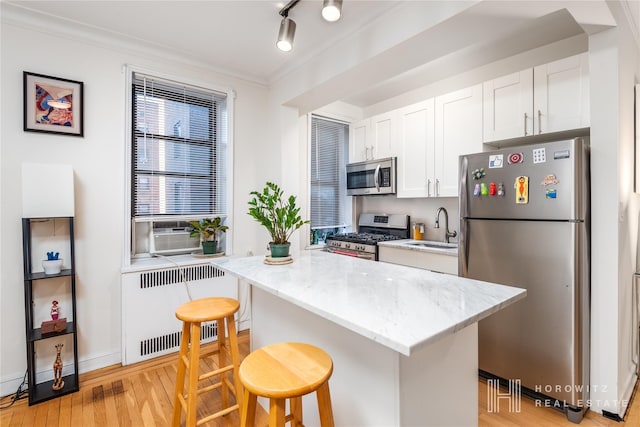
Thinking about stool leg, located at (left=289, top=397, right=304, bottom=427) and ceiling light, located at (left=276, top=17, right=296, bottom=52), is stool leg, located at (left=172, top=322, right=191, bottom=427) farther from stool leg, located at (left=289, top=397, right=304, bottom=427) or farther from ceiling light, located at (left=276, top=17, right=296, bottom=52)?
ceiling light, located at (left=276, top=17, right=296, bottom=52)

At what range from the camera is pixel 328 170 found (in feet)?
13.1

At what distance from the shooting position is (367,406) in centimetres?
127

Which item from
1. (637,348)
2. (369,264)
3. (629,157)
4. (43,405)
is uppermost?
(629,157)

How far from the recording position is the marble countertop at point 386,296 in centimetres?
96

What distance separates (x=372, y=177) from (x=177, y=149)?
2.10m

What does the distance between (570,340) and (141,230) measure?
3325mm

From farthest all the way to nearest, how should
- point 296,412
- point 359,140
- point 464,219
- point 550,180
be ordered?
1. point 359,140
2. point 464,219
3. point 550,180
4. point 296,412

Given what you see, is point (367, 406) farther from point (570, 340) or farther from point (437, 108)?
point (437, 108)

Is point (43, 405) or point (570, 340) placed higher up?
point (570, 340)

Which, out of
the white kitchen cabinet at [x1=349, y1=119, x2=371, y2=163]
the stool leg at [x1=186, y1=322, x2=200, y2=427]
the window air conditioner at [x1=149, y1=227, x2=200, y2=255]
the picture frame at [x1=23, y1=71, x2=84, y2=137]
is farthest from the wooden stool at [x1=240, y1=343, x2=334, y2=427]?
the white kitchen cabinet at [x1=349, y1=119, x2=371, y2=163]

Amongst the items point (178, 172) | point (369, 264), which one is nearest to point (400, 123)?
point (369, 264)

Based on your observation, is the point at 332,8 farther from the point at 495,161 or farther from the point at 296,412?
the point at 296,412

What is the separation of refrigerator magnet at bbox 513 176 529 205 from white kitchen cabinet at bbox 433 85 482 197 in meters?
0.78

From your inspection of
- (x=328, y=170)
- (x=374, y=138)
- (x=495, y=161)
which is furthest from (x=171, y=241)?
(x=495, y=161)
